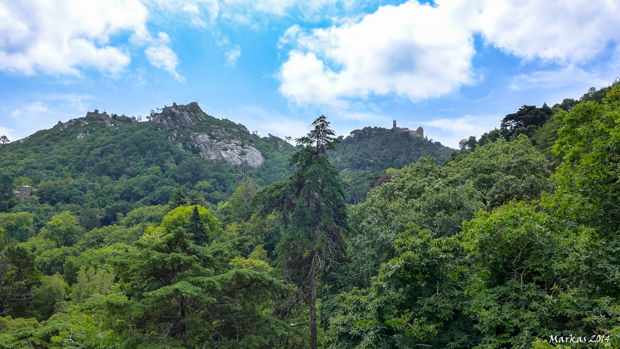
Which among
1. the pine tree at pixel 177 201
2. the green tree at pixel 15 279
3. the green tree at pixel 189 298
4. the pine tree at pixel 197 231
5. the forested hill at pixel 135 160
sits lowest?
the green tree at pixel 15 279

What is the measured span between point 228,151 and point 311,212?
10030 cm

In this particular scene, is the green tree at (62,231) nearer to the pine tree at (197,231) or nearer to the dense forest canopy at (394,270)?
the dense forest canopy at (394,270)

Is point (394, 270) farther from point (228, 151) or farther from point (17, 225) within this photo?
point (228, 151)

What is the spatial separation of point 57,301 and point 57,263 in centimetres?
1554

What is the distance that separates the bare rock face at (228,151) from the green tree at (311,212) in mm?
94271

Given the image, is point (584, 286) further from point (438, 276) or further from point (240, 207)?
point (240, 207)

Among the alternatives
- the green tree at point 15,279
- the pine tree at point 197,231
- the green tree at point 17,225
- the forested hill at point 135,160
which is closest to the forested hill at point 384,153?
the forested hill at point 135,160

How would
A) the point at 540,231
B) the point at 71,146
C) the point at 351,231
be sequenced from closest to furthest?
the point at 540,231, the point at 351,231, the point at 71,146

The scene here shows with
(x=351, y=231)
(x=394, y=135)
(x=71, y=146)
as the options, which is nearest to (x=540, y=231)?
(x=351, y=231)

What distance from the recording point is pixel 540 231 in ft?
23.4

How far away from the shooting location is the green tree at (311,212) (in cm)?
1550

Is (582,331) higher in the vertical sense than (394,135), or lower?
lower

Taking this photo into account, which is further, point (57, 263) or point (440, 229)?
point (57, 263)

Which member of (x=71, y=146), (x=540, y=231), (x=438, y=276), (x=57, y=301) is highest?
(x=71, y=146)
